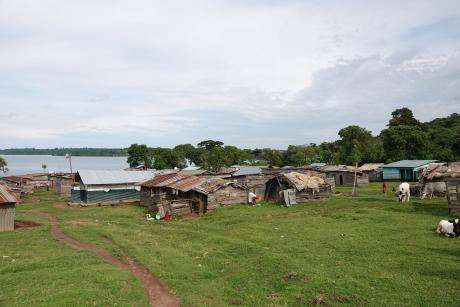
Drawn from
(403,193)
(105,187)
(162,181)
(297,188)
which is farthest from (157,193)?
(403,193)

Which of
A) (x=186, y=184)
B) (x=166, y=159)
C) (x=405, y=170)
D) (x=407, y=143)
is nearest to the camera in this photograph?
(x=186, y=184)

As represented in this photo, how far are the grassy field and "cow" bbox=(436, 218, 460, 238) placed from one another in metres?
0.61

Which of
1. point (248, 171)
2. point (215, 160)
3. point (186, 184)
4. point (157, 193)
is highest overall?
point (215, 160)

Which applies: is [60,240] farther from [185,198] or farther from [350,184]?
[350,184]

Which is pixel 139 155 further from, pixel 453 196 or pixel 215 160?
pixel 453 196

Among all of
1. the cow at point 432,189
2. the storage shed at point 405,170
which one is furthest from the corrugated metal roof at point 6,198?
the storage shed at point 405,170

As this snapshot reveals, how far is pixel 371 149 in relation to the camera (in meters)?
88.9

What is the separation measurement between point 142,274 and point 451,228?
17114mm

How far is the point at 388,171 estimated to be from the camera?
7338 centimetres

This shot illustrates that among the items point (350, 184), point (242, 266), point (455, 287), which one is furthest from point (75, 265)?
point (350, 184)

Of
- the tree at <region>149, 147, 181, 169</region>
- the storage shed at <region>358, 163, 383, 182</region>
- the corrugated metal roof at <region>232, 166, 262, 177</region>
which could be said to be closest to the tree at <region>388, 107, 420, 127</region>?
the storage shed at <region>358, 163, 383, 182</region>

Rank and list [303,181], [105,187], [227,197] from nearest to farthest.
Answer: [227,197], [303,181], [105,187]

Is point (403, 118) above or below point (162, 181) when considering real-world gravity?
above

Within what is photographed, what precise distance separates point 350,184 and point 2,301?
6179cm
